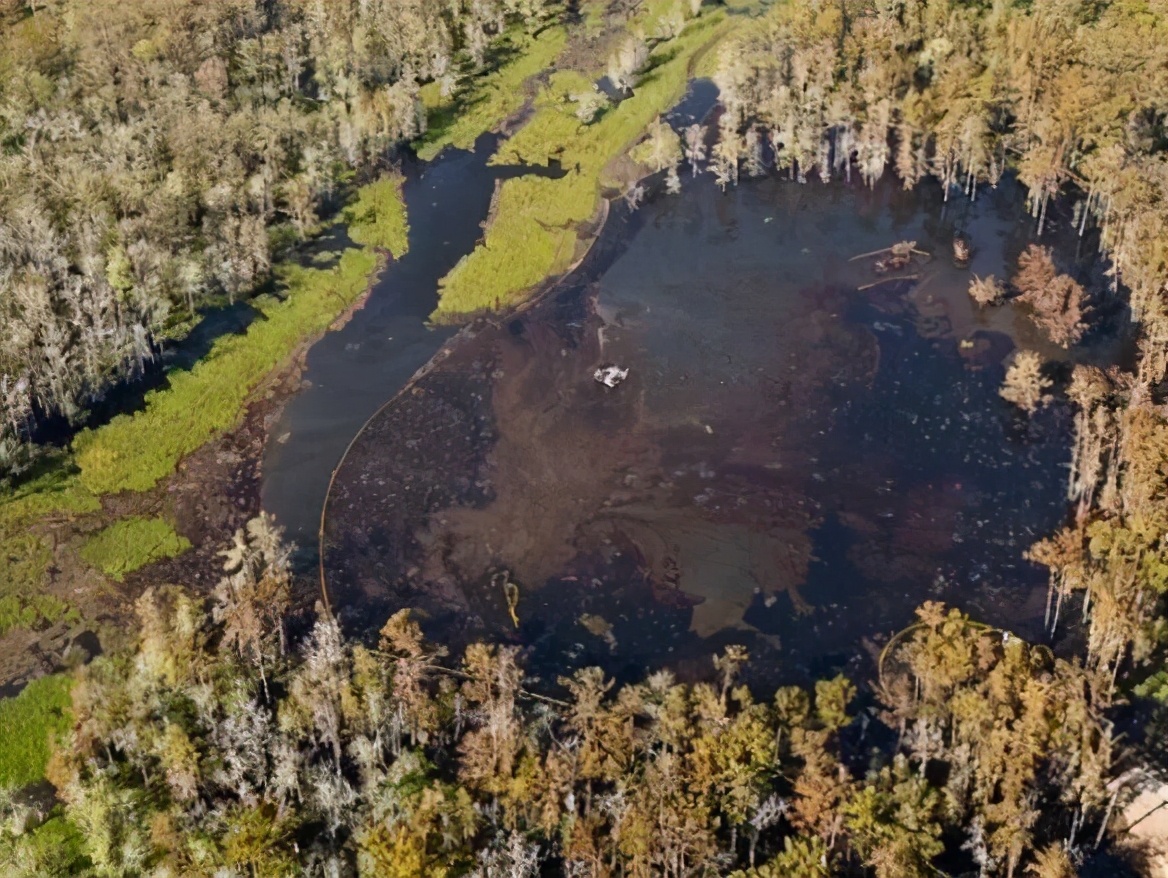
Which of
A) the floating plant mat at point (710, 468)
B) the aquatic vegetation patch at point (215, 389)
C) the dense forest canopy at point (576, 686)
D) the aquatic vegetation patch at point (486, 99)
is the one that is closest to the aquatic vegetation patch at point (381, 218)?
the aquatic vegetation patch at point (215, 389)

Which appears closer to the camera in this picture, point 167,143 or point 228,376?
point 228,376

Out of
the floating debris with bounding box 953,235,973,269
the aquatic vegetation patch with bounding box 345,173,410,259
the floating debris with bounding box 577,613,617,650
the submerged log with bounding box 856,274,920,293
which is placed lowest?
the floating debris with bounding box 577,613,617,650

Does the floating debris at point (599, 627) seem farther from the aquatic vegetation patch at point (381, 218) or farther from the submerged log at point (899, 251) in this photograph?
the aquatic vegetation patch at point (381, 218)

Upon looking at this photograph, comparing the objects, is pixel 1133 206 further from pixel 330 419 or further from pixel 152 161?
pixel 152 161

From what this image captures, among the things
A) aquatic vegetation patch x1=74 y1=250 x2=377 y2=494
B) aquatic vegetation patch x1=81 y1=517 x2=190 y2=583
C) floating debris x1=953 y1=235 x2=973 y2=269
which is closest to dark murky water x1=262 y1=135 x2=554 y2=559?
aquatic vegetation patch x1=74 y1=250 x2=377 y2=494

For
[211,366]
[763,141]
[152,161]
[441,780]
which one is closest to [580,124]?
[763,141]

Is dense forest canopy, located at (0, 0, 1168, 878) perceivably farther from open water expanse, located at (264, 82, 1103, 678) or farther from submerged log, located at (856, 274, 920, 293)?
submerged log, located at (856, 274, 920, 293)

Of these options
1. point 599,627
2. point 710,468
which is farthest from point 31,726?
point 710,468

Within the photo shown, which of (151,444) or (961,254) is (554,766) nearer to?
(151,444)
